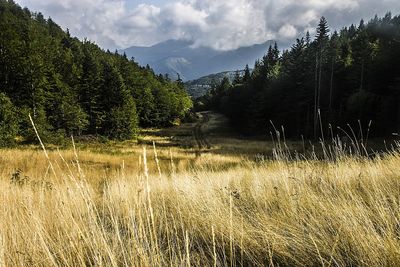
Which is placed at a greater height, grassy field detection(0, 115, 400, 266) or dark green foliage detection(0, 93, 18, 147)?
dark green foliage detection(0, 93, 18, 147)

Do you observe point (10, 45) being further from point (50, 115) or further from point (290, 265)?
point (290, 265)

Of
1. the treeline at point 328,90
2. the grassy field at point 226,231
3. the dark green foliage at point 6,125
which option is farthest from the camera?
the treeline at point 328,90

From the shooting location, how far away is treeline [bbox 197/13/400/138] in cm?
3894

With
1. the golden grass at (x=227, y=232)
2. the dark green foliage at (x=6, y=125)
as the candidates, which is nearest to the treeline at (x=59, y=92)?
the dark green foliage at (x=6, y=125)

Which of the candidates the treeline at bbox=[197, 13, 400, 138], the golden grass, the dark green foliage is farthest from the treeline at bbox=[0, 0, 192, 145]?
the golden grass

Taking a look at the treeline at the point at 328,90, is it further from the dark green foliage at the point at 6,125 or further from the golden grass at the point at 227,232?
the golden grass at the point at 227,232

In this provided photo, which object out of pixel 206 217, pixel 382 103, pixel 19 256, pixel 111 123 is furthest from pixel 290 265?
pixel 111 123

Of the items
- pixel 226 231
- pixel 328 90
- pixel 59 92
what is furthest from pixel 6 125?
pixel 328 90

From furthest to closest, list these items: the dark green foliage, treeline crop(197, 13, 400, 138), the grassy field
Answer: treeline crop(197, 13, 400, 138) < the dark green foliage < the grassy field

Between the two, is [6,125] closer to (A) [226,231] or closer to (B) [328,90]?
(A) [226,231]

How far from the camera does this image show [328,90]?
49.9 m

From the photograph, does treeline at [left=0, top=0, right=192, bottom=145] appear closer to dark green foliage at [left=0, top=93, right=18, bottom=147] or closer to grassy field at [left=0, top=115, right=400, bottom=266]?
dark green foliage at [left=0, top=93, right=18, bottom=147]

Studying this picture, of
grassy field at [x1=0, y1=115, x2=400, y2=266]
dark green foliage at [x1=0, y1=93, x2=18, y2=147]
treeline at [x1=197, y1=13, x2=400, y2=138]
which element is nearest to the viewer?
grassy field at [x1=0, y1=115, x2=400, y2=266]

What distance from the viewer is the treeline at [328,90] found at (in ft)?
128
